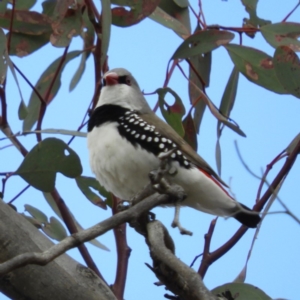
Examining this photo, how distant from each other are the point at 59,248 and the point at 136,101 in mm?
1122

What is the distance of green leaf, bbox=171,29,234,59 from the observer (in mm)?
1883

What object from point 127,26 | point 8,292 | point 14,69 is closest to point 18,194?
point 14,69

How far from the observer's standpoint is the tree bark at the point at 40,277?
4.25 feet

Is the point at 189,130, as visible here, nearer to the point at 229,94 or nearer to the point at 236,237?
the point at 229,94

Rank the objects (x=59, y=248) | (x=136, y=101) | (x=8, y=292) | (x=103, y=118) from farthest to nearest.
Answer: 1. (x=136, y=101)
2. (x=103, y=118)
3. (x=8, y=292)
4. (x=59, y=248)

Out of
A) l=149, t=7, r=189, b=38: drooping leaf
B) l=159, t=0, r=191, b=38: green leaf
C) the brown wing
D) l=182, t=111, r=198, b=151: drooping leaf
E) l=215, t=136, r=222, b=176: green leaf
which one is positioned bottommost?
the brown wing

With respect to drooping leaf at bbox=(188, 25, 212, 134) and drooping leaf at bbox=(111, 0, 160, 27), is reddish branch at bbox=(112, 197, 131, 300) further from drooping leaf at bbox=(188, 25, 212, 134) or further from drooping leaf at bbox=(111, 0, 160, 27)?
drooping leaf at bbox=(111, 0, 160, 27)

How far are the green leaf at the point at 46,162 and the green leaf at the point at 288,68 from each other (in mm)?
546

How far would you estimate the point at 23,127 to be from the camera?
2.07 meters

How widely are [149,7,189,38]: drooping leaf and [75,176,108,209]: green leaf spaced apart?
48 centimetres

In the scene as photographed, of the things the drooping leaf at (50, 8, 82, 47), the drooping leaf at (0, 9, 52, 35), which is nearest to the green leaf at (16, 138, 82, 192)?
the drooping leaf at (50, 8, 82, 47)

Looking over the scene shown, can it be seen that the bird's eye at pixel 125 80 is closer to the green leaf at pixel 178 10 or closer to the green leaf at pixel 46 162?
the green leaf at pixel 178 10

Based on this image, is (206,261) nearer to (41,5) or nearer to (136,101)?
(136,101)

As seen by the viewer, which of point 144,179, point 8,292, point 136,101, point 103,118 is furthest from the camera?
point 136,101
